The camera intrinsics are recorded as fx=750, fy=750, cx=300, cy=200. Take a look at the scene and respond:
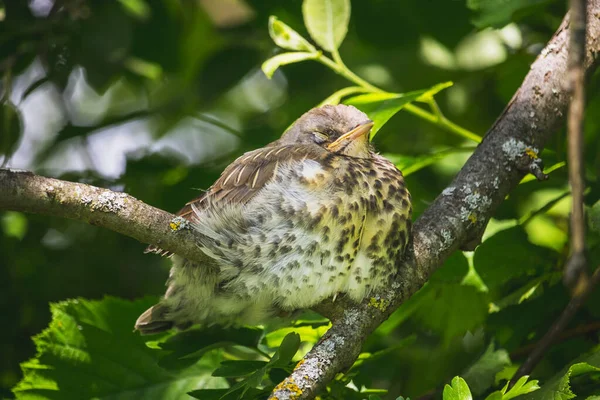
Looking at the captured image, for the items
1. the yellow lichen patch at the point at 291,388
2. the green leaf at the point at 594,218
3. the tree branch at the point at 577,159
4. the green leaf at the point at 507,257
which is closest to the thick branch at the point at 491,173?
the green leaf at the point at 507,257

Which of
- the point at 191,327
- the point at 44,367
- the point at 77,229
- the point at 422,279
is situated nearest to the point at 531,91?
the point at 422,279

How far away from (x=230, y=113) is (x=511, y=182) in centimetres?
321

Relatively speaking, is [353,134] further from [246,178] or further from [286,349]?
[286,349]

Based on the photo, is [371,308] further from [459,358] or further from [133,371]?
[459,358]

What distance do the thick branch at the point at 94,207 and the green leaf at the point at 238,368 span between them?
1.25ft

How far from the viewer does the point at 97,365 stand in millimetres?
2471

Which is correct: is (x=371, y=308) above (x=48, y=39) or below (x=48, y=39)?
below

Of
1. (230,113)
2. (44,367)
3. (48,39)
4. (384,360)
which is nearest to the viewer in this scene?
(44,367)

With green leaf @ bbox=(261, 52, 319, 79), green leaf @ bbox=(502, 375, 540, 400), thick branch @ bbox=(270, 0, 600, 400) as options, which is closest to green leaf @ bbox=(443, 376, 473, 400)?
green leaf @ bbox=(502, 375, 540, 400)

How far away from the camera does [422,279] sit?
7.19ft

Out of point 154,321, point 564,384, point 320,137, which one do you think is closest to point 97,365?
point 154,321

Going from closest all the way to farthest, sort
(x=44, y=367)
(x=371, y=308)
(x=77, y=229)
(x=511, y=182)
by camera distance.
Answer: (x=371, y=308), (x=511, y=182), (x=44, y=367), (x=77, y=229)

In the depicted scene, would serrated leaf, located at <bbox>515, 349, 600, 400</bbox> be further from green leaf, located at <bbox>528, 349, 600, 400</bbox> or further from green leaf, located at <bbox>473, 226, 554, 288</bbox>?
green leaf, located at <bbox>473, 226, 554, 288</bbox>

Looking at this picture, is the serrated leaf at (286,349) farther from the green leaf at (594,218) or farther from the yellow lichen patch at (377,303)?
the green leaf at (594,218)
